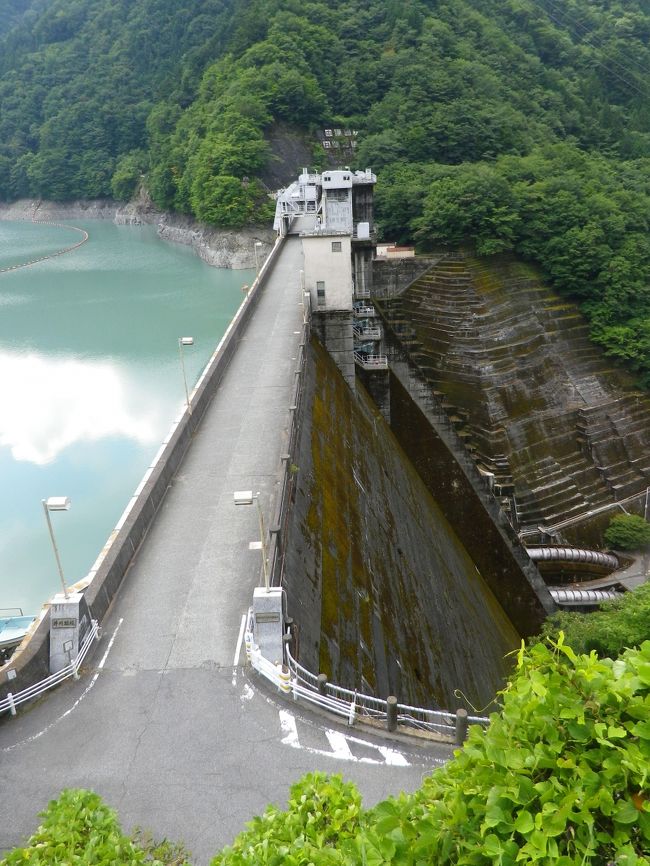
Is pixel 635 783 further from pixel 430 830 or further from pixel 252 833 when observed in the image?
pixel 252 833

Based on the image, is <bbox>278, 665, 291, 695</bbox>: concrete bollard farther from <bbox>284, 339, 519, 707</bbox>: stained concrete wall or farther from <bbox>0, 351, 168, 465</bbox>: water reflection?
<bbox>0, 351, 168, 465</bbox>: water reflection

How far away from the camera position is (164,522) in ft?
37.0

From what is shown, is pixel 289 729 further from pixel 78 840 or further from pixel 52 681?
pixel 78 840

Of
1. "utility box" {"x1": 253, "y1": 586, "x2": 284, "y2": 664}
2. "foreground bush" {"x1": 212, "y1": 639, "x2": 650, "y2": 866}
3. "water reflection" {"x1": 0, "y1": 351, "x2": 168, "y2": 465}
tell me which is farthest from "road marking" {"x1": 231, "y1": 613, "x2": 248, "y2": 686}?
"water reflection" {"x1": 0, "y1": 351, "x2": 168, "y2": 465}

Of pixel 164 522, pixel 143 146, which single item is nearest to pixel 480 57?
pixel 143 146

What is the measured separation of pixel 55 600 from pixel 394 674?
18.3 feet

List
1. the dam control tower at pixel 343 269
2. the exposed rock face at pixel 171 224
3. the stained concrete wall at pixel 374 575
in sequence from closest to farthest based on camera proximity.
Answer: the stained concrete wall at pixel 374 575 < the dam control tower at pixel 343 269 < the exposed rock face at pixel 171 224

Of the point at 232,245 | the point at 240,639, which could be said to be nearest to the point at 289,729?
the point at 240,639

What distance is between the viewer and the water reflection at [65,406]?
86.6ft

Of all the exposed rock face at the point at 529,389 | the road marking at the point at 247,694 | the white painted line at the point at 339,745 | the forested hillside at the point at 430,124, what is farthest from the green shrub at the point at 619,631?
the forested hillside at the point at 430,124

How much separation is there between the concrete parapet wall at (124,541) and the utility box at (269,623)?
2.38 m

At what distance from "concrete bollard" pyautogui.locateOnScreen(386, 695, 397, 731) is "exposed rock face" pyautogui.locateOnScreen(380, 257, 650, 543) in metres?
22.2

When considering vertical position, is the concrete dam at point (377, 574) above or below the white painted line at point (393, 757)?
below

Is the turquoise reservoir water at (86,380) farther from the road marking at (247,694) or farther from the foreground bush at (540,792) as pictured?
the foreground bush at (540,792)
